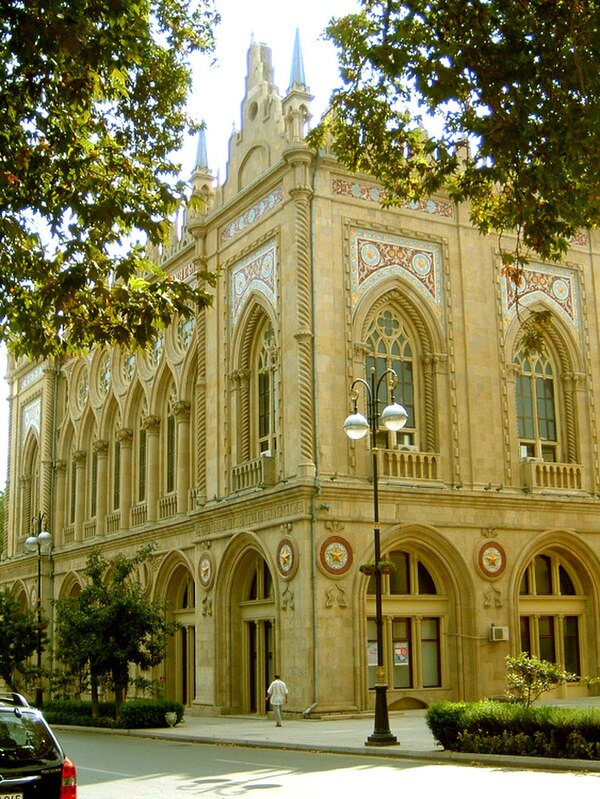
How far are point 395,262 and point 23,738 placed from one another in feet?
83.9

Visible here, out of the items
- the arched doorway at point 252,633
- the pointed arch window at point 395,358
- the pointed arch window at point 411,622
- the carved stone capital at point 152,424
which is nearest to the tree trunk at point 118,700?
the arched doorway at point 252,633

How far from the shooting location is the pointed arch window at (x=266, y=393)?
3341cm

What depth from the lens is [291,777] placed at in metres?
17.2

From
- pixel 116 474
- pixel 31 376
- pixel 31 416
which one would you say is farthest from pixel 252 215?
pixel 31 416

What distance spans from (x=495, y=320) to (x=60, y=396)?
24.5 meters

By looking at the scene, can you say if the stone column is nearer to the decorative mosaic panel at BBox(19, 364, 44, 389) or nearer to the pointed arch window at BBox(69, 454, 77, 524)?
the pointed arch window at BBox(69, 454, 77, 524)

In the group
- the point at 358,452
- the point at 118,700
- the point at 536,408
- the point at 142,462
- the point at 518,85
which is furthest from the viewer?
the point at 142,462

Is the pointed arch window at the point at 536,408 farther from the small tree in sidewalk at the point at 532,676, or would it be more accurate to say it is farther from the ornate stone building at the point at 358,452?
the small tree in sidewalk at the point at 532,676

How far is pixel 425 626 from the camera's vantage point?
3244cm

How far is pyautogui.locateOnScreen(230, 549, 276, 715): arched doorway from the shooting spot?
33.2m

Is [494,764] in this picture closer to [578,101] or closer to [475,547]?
[578,101]

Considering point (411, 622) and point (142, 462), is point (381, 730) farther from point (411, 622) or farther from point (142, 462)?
point (142, 462)

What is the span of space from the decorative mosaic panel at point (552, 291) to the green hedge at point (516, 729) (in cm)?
1845

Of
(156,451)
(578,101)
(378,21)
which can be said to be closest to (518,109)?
(578,101)
